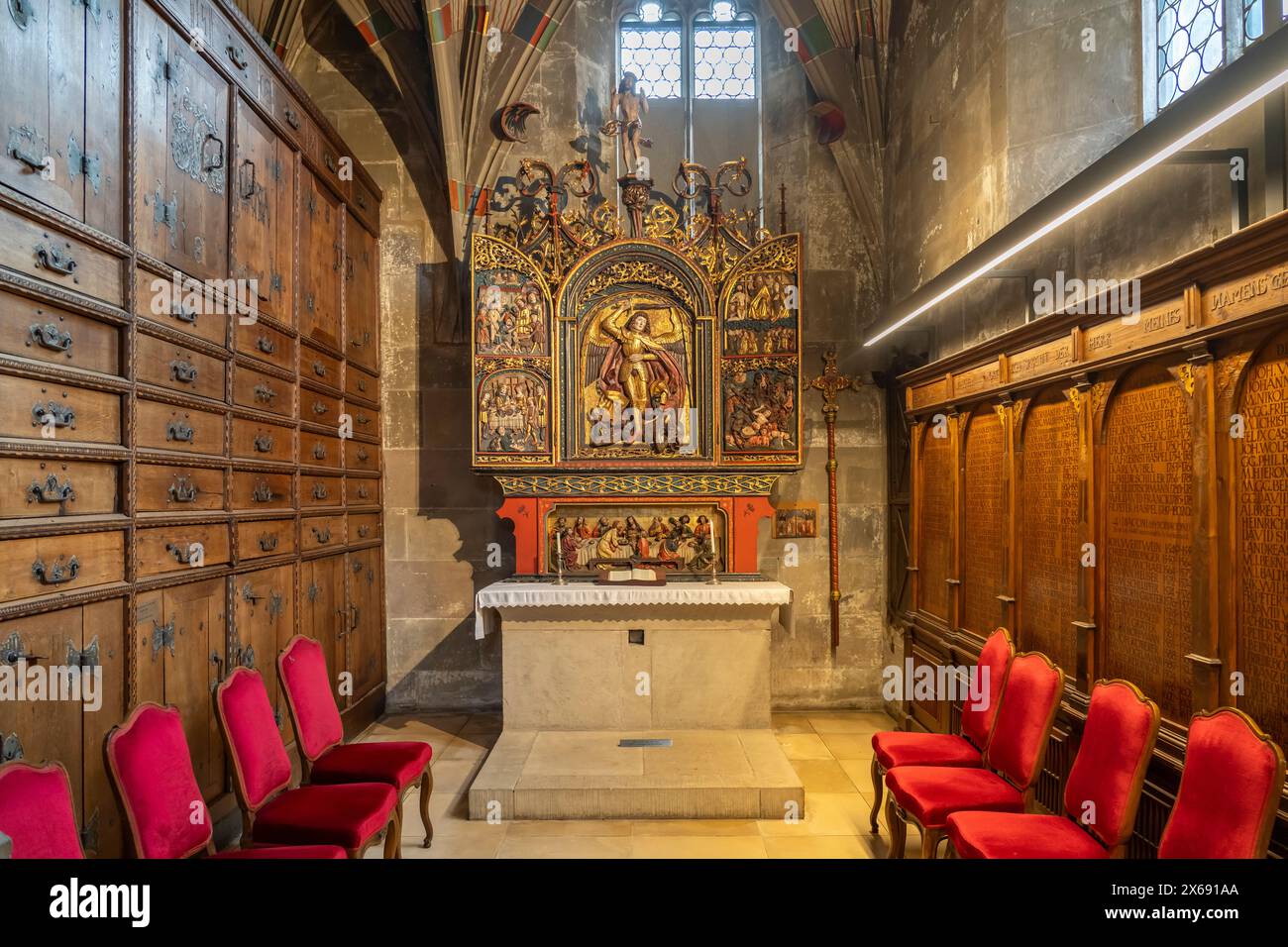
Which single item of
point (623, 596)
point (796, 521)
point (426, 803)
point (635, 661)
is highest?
point (796, 521)

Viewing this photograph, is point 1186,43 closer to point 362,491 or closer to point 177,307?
point 177,307

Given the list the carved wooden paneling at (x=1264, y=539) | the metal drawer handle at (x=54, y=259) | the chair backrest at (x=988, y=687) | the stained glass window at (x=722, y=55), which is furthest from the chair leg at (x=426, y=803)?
the stained glass window at (x=722, y=55)

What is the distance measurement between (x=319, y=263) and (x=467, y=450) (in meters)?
2.45

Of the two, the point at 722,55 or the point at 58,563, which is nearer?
the point at 58,563

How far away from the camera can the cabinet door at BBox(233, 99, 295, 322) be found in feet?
16.6

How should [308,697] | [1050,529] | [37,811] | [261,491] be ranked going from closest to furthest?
[37,811] → [308,697] → [1050,529] → [261,491]

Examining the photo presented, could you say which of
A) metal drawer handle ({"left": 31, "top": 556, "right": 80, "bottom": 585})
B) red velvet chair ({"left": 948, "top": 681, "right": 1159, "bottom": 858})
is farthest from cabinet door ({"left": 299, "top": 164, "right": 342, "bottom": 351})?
red velvet chair ({"left": 948, "top": 681, "right": 1159, "bottom": 858})

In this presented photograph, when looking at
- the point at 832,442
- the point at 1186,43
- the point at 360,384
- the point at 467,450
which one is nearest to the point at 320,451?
the point at 360,384

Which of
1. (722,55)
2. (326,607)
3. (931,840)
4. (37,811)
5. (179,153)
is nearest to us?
(37,811)

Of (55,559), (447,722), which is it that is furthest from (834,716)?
(55,559)

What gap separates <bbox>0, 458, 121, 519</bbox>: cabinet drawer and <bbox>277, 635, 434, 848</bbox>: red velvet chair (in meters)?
1.27

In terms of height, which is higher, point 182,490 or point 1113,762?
point 182,490

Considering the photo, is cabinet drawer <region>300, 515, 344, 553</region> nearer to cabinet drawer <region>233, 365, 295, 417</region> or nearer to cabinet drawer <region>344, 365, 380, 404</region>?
cabinet drawer <region>233, 365, 295, 417</region>

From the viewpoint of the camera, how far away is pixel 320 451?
6352mm
